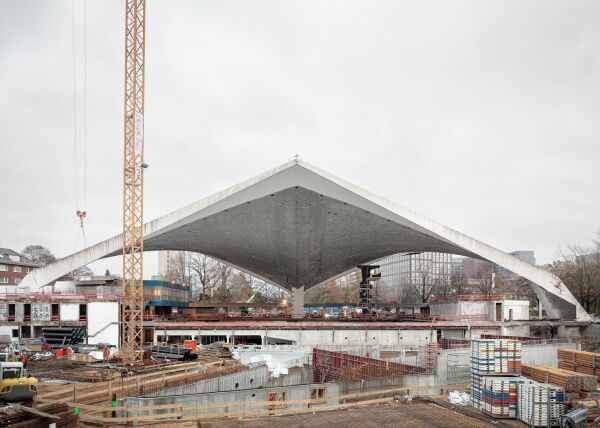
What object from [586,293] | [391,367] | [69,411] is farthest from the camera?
[586,293]

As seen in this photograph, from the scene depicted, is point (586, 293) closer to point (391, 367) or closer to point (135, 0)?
point (391, 367)

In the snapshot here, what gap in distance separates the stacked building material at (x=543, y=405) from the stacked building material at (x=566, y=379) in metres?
2.63

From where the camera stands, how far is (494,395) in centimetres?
1688

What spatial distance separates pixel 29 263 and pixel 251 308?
40.8 metres

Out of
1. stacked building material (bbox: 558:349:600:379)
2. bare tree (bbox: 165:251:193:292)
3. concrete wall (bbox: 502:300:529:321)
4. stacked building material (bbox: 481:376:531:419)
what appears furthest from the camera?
bare tree (bbox: 165:251:193:292)

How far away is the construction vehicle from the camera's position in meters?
16.3

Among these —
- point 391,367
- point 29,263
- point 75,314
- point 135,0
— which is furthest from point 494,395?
point 29,263

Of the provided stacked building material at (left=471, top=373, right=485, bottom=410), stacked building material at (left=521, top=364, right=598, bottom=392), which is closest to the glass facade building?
stacked building material at (left=521, top=364, right=598, bottom=392)

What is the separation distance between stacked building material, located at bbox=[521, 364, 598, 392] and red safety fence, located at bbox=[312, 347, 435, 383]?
632 centimetres

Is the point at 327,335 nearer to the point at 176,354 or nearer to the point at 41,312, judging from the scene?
the point at 176,354

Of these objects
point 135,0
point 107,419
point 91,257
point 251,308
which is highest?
point 135,0

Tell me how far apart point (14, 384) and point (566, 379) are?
19.8 m

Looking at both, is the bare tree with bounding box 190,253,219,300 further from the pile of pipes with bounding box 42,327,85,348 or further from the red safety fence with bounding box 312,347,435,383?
the red safety fence with bounding box 312,347,435,383

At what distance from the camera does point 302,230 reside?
54344mm
